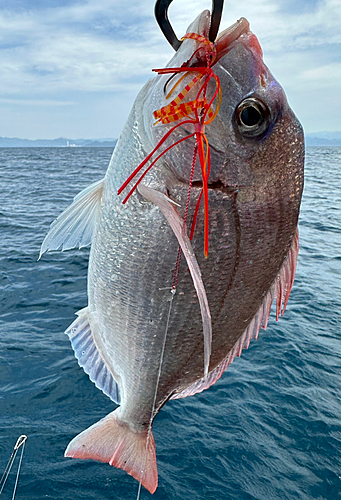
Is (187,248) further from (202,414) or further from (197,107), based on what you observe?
(202,414)

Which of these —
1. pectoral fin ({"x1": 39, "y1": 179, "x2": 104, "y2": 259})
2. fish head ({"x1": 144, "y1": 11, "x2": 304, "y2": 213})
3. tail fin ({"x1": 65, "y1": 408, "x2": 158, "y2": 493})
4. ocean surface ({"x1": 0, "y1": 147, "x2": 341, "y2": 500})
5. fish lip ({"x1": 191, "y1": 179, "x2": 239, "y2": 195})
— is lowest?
ocean surface ({"x1": 0, "y1": 147, "x2": 341, "y2": 500})

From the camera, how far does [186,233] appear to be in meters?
1.36

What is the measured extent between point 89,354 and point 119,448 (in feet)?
1.54

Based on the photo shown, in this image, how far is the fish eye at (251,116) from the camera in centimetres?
137

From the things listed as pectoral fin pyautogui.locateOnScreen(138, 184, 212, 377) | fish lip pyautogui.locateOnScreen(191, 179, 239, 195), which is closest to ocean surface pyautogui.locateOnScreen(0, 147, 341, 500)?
pectoral fin pyautogui.locateOnScreen(138, 184, 212, 377)

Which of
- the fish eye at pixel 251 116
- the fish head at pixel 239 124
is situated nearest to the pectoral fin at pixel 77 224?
the fish head at pixel 239 124

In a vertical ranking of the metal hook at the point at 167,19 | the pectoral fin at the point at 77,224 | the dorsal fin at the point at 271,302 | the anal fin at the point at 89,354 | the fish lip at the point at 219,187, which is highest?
the metal hook at the point at 167,19

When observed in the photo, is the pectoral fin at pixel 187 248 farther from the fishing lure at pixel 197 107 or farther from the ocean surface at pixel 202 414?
the ocean surface at pixel 202 414

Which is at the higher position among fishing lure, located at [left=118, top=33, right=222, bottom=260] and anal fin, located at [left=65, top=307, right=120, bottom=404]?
fishing lure, located at [left=118, top=33, right=222, bottom=260]

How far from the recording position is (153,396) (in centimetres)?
184

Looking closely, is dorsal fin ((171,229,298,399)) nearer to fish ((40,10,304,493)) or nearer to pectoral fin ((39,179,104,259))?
fish ((40,10,304,493))

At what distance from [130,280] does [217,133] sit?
2.19 feet

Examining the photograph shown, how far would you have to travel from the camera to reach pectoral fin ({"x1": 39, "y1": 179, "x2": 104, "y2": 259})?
176 cm

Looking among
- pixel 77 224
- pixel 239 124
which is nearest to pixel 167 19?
pixel 239 124
